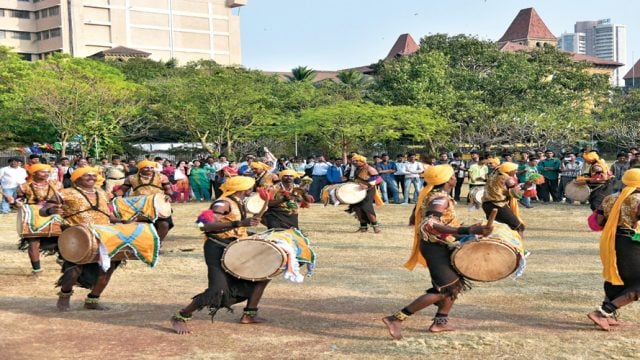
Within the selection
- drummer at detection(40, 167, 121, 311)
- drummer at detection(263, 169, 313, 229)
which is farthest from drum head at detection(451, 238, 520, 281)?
drummer at detection(40, 167, 121, 311)

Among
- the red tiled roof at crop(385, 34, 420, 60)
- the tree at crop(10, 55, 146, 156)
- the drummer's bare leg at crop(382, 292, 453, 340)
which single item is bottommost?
the drummer's bare leg at crop(382, 292, 453, 340)

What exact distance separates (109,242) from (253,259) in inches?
70.3

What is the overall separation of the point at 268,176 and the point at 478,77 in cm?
3645

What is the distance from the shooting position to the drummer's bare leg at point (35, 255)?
10.4 m

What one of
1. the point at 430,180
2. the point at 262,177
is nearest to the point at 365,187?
the point at 262,177

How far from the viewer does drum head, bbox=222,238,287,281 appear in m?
7.19

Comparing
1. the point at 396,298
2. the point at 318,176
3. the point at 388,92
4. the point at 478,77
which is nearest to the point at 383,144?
Answer: the point at 388,92

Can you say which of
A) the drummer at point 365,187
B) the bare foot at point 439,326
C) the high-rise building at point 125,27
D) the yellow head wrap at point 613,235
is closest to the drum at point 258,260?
the bare foot at point 439,326

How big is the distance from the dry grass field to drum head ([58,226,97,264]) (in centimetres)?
69

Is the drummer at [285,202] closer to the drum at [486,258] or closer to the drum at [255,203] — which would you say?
the drum at [255,203]

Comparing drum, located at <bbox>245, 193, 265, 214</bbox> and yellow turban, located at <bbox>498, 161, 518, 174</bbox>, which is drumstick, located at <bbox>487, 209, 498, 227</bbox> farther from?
yellow turban, located at <bbox>498, 161, 518, 174</bbox>

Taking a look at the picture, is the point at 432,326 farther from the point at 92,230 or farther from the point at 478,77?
the point at 478,77

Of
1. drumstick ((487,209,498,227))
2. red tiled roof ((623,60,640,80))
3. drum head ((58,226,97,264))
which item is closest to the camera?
drumstick ((487,209,498,227))

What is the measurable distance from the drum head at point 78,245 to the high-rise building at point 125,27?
264 feet
